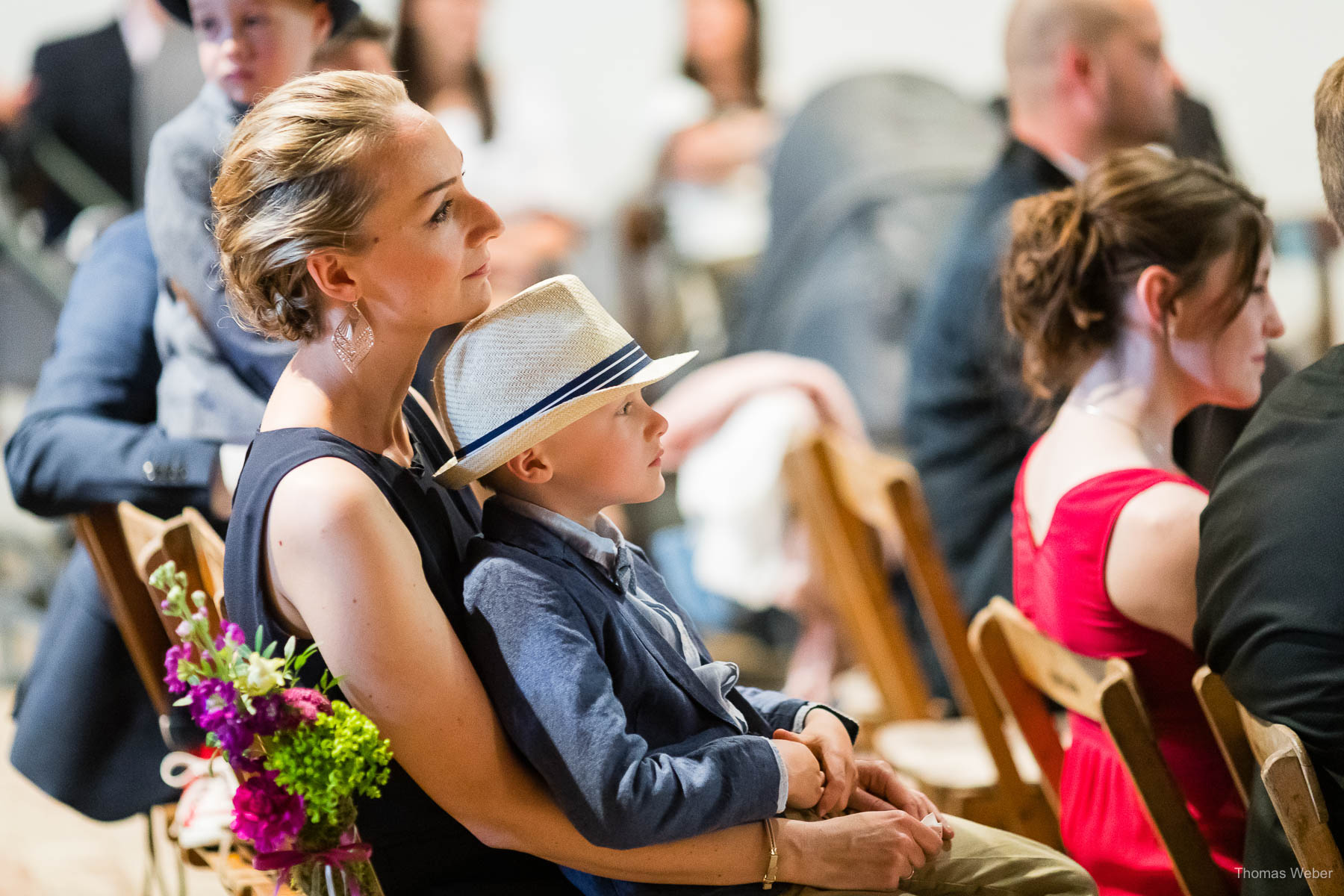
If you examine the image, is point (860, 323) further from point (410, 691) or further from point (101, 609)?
point (410, 691)

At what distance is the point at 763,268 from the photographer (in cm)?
399

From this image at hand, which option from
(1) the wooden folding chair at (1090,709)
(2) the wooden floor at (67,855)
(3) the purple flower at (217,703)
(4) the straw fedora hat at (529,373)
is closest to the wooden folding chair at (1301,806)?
(1) the wooden folding chair at (1090,709)

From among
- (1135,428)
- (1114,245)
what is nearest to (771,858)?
(1135,428)

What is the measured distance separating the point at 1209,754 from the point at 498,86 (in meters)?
3.95

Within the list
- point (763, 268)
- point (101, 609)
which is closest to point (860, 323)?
point (763, 268)

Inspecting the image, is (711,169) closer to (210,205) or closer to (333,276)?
(210,205)

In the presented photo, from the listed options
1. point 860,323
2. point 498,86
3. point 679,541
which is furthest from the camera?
point 498,86

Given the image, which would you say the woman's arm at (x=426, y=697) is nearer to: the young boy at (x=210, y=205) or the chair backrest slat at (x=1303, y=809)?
the chair backrest slat at (x=1303, y=809)

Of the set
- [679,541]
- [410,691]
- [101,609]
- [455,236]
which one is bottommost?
[679,541]

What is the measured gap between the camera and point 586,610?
3.61ft

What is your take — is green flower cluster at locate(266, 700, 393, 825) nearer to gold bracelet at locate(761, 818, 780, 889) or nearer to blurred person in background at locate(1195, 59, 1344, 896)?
gold bracelet at locate(761, 818, 780, 889)

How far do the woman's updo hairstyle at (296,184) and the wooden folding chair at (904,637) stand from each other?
1128mm

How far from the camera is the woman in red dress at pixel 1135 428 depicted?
1.40 meters

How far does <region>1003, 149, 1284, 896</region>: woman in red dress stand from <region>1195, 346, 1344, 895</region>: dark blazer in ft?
0.37
